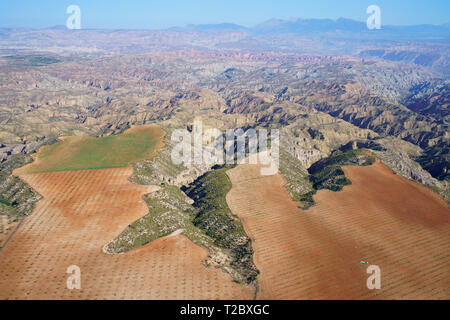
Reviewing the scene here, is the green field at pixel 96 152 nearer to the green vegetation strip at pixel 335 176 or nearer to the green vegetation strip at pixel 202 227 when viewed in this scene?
the green vegetation strip at pixel 202 227

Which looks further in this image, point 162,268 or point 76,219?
point 76,219

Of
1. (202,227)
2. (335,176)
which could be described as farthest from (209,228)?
(335,176)

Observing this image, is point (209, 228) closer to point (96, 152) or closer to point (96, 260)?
point (96, 260)

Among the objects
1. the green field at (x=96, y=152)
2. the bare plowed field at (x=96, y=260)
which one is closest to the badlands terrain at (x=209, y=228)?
the bare plowed field at (x=96, y=260)

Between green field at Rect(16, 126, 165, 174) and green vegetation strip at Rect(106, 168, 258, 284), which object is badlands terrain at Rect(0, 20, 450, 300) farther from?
green field at Rect(16, 126, 165, 174)
